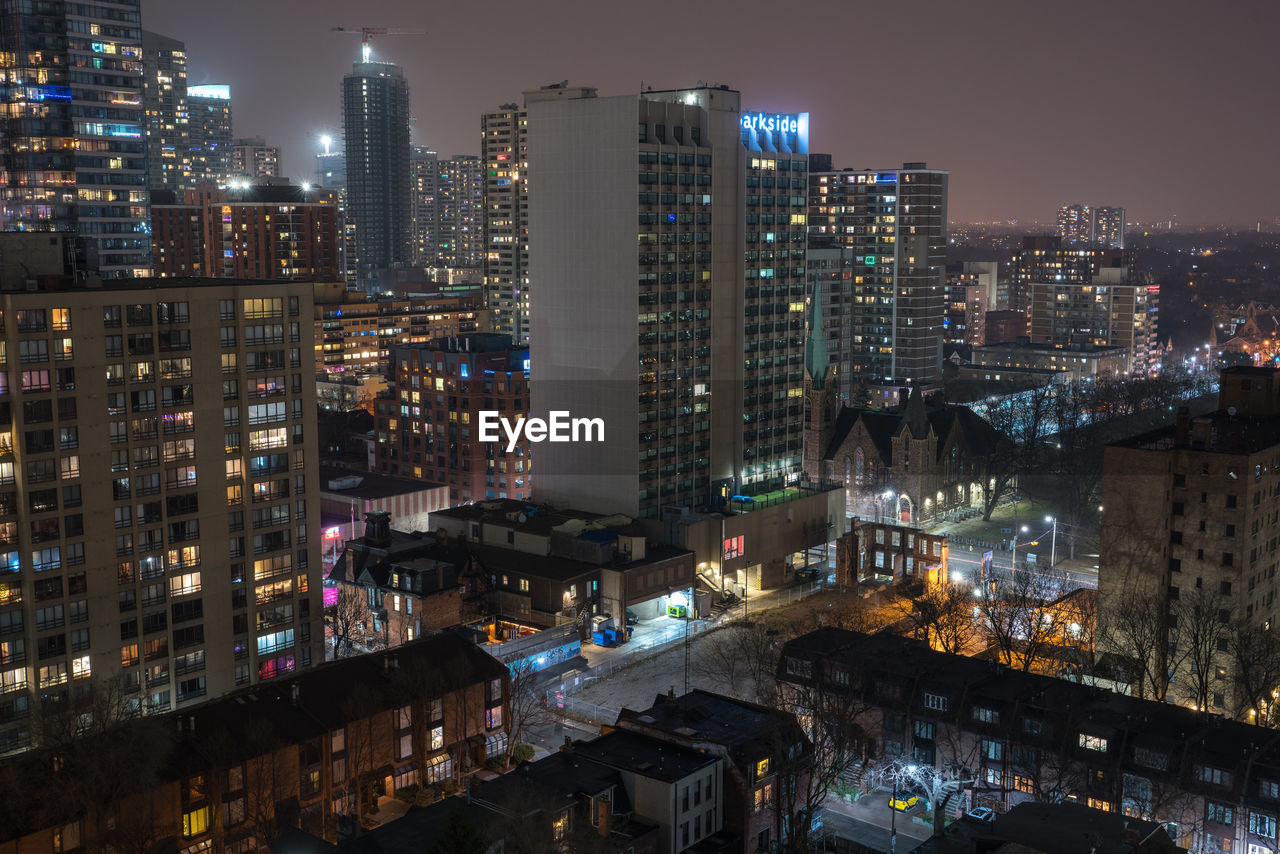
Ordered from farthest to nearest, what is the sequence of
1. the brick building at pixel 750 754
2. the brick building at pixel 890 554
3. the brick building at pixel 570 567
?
the brick building at pixel 890 554
the brick building at pixel 570 567
the brick building at pixel 750 754

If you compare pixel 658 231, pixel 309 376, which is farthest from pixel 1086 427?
pixel 309 376

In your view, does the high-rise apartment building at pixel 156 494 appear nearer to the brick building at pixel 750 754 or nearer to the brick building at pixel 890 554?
the brick building at pixel 750 754

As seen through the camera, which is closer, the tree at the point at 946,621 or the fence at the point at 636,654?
the fence at the point at 636,654

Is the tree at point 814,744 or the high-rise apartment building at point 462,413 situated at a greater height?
the high-rise apartment building at point 462,413

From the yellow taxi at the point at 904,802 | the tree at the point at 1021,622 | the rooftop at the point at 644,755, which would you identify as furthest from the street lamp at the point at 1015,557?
the rooftop at the point at 644,755

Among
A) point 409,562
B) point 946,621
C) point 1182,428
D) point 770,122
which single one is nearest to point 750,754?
point 946,621

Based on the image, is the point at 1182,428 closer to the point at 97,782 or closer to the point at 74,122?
the point at 97,782
